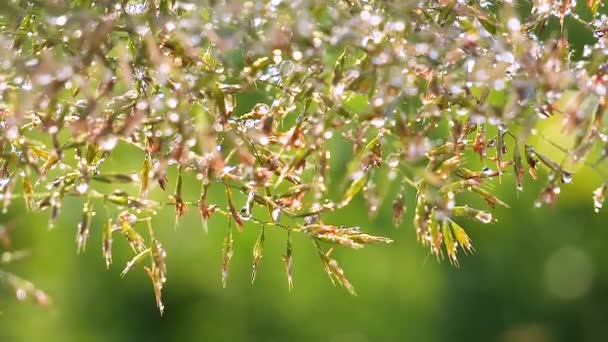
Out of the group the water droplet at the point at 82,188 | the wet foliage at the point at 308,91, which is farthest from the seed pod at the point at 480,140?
the water droplet at the point at 82,188

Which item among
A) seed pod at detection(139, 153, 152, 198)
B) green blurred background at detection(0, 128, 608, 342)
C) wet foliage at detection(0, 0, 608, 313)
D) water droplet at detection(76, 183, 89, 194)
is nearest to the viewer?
wet foliage at detection(0, 0, 608, 313)

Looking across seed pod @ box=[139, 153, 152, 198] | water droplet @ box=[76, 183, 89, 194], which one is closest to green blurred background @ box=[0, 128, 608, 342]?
seed pod @ box=[139, 153, 152, 198]

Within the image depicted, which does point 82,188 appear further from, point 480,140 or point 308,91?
point 480,140

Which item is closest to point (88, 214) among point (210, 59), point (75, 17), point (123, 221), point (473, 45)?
point (123, 221)

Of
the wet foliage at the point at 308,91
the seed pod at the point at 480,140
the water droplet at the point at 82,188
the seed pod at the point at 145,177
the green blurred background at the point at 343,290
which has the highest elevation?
the wet foliage at the point at 308,91

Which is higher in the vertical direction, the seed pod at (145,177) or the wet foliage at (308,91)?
the wet foliage at (308,91)

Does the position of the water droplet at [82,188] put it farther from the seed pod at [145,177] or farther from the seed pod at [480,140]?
the seed pod at [480,140]

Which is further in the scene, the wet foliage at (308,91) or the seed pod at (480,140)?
the seed pod at (480,140)

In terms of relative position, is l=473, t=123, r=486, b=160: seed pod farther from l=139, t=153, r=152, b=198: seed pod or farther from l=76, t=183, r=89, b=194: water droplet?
l=76, t=183, r=89, b=194: water droplet

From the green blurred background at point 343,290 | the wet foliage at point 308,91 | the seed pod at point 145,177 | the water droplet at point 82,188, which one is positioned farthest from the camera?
the green blurred background at point 343,290

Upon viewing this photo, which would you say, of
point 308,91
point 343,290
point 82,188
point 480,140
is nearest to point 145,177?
point 82,188

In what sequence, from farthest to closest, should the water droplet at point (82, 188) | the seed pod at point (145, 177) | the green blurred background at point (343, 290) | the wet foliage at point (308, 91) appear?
1. the green blurred background at point (343, 290)
2. the seed pod at point (145, 177)
3. the water droplet at point (82, 188)
4. the wet foliage at point (308, 91)

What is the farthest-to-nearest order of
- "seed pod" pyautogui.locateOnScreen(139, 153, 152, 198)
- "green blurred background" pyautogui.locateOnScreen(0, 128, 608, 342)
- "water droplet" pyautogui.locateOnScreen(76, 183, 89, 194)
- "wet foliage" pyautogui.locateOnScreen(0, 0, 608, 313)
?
"green blurred background" pyautogui.locateOnScreen(0, 128, 608, 342) → "seed pod" pyautogui.locateOnScreen(139, 153, 152, 198) → "water droplet" pyautogui.locateOnScreen(76, 183, 89, 194) → "wet foliage" pyautogui.locateOnScreen(0, 0, 608, 313)
